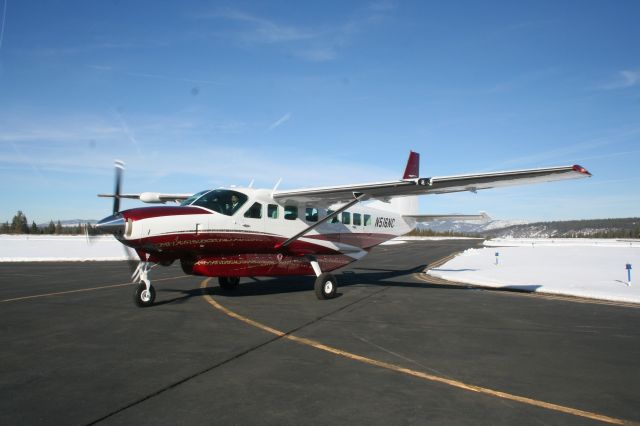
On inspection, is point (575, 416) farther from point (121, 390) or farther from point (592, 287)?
point (592, 287)

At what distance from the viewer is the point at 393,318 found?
9.88 m

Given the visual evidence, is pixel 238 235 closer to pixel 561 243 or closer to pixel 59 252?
pixel 59 252

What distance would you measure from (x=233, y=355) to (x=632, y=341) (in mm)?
7020

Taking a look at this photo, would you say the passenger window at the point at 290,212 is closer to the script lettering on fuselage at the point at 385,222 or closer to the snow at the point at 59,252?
the script lettering on fuselage at the point at 385,222

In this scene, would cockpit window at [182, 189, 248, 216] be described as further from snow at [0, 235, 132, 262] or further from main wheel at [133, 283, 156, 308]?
snow at [0, 235, 132, 262]

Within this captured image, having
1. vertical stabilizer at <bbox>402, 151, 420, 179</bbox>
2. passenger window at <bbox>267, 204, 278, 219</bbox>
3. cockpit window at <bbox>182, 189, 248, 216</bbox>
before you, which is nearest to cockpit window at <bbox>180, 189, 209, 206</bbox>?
cockpit window at <bbox>182, 189, 248, 216</bbox>

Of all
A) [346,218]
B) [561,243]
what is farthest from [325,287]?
[561,243]

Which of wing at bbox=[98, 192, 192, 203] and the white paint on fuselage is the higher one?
wing at bbox=[98, 192, 192, 203]

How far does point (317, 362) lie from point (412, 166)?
52.2 ft

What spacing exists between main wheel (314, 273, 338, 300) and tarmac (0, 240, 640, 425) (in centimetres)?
110

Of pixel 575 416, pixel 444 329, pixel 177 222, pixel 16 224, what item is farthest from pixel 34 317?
pixel 16 224

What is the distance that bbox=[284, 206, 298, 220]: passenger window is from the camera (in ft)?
48.0

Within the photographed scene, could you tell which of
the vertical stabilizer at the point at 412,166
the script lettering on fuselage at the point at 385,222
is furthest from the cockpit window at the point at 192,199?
the vertical stabilizer at the point at 412,166

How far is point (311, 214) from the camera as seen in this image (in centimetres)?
1558
